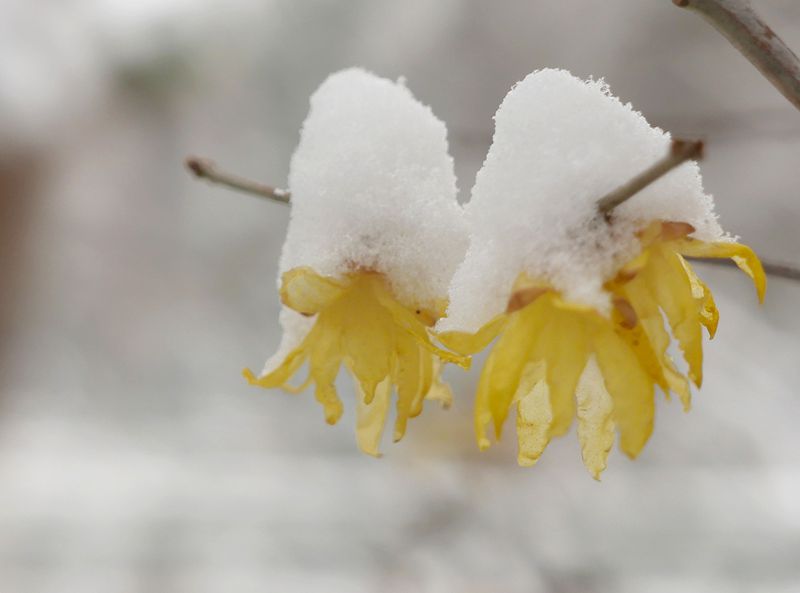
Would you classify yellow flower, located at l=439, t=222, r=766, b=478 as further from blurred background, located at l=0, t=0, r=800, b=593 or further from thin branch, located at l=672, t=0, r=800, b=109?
blurred background, located at l=0, t=0, r=800, b=593

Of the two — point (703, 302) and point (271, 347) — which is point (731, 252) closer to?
point (703, 302)

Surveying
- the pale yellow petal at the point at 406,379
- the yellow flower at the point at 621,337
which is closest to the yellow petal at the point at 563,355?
the yellow flower at the point at 621,337

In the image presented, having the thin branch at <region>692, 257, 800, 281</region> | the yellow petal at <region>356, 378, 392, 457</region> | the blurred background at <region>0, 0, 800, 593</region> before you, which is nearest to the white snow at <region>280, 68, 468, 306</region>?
the yellow petal at <region>356, 378, 392, 457</region>

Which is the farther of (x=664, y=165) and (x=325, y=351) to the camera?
(x=325, y=351)

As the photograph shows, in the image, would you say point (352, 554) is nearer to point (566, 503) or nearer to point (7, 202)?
point (566, 503)

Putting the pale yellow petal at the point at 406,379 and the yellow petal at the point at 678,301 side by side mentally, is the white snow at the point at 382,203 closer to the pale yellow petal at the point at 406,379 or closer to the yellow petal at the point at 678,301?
the pale yellow petal at the point at 406,379

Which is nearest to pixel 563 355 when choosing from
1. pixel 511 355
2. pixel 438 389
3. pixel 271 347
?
pixel 511 355
